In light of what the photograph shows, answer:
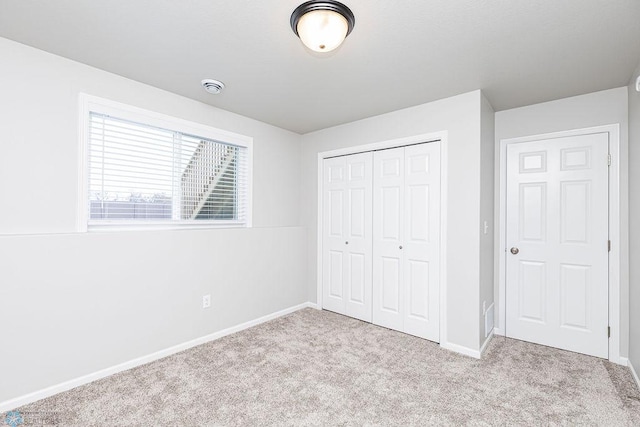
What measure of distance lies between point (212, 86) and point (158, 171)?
3.02 feet

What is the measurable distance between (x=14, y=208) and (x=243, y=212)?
6.27 ft

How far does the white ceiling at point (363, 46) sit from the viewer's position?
66.6 inches

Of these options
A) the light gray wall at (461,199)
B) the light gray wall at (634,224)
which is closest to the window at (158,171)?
the light gray wall at (461,199)

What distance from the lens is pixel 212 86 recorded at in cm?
265

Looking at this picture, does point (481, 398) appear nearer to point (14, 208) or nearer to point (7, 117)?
point (14, 208)

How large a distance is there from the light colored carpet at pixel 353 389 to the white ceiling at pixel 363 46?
2387mm

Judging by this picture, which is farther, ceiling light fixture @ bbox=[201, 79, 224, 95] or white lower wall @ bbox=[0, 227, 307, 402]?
ceiling light fixture @ bbox=[201, 79, 224, 95]

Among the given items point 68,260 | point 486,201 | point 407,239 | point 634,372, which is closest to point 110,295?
point 68,260

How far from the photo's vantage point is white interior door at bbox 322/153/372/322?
360 cm

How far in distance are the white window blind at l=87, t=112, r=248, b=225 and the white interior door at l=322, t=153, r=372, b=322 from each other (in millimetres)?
1116

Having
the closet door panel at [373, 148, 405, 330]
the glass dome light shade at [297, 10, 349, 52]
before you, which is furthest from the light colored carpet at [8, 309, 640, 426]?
the glass dome light shade at [297, 10, 349, 52]

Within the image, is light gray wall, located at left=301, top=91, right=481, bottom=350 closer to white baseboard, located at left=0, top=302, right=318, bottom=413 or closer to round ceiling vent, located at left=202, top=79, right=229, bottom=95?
round ceiling vent, located at left=202, top=79, right=229, bottom=95

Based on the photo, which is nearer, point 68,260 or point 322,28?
point 322,28

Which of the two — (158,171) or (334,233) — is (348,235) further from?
(158,171)
